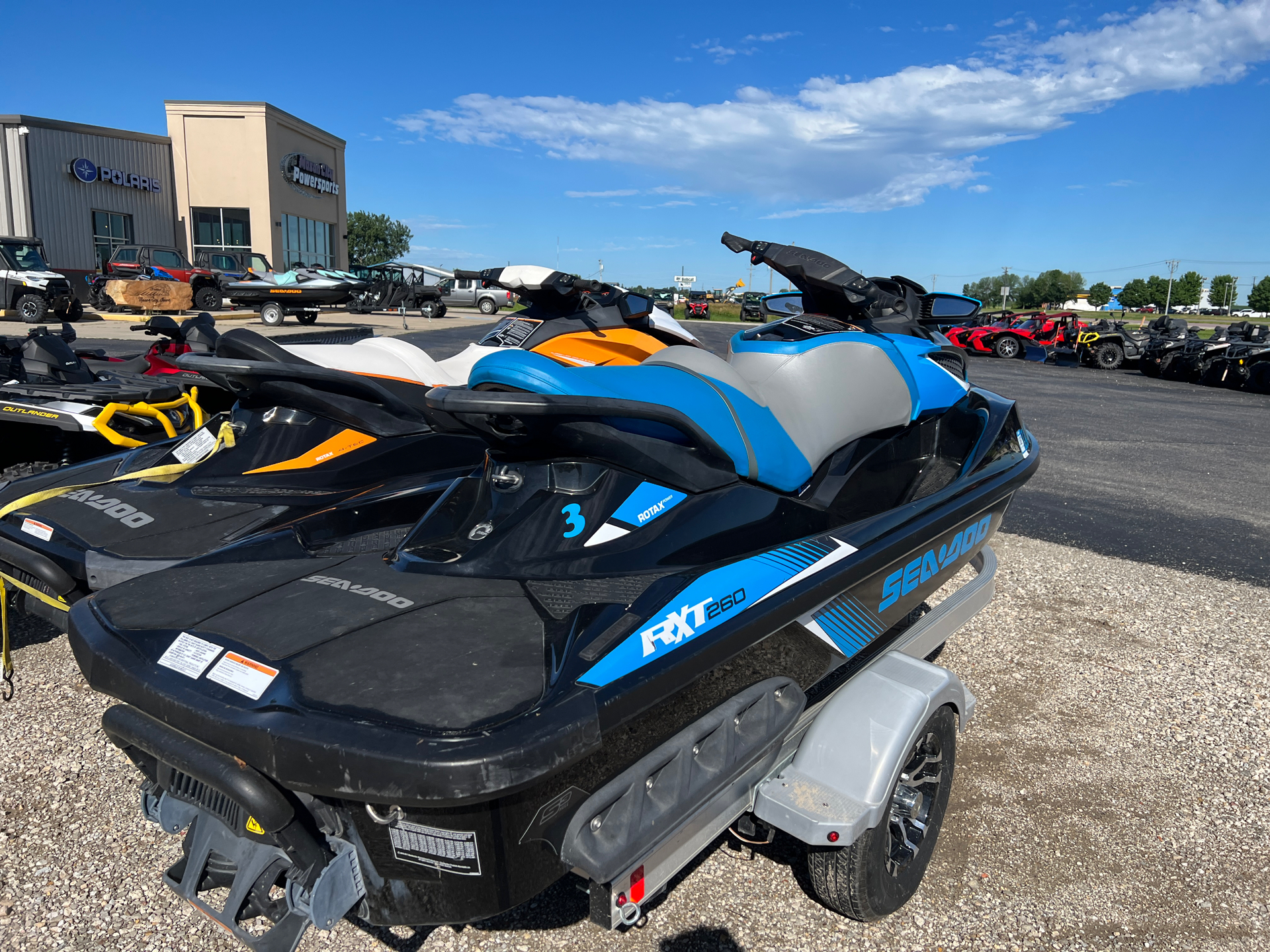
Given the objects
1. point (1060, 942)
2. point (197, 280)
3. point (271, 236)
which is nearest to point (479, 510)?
point (1060, 942)

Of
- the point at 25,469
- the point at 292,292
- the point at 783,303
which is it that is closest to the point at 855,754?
the point at 783,303

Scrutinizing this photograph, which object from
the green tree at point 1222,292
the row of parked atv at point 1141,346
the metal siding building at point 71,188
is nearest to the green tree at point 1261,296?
the green tree at point 1222,292

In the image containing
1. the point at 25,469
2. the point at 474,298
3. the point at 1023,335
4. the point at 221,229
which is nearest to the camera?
the point at 25,469

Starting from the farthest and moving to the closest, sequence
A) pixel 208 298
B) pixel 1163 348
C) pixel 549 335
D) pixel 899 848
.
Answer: pixel 208 298, pixel 1163 348, pixel 549 335, pixel 899 848

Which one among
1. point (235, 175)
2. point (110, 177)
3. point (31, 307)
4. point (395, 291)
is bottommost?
point (31, 307)

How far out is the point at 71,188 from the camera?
2808cm

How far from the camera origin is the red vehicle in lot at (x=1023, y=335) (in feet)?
74.8

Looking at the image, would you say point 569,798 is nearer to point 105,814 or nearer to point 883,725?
point 883,725

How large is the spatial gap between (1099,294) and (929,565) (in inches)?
5210

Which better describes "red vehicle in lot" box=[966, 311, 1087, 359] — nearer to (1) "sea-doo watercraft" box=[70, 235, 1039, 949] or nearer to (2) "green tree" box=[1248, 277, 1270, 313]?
(1) "sea-doo watercraft" box=[70, 235, 1039, 949]

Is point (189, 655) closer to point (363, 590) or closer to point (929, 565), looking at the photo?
point (363, 590)

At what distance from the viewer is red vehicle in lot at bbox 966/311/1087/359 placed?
22.8m

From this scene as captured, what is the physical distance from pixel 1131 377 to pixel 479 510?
21.2 metres

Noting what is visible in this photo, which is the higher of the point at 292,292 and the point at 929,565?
the point at 292,292
